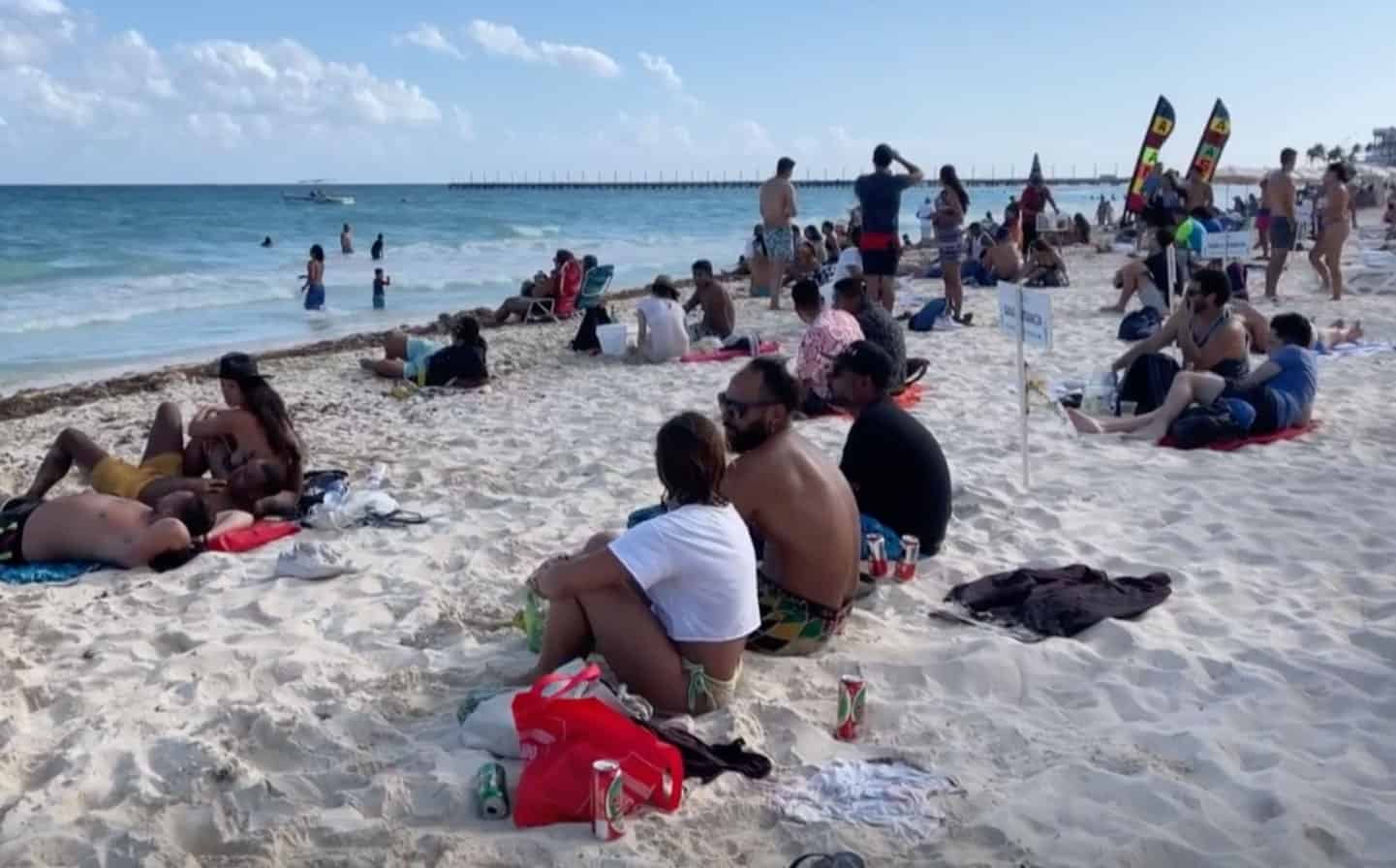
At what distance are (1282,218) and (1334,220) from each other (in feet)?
1.58

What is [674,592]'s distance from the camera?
331 cm

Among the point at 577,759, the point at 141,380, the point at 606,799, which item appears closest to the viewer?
the point at 606,799

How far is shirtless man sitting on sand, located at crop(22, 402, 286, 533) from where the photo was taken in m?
5.47

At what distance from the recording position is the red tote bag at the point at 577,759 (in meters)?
2.82

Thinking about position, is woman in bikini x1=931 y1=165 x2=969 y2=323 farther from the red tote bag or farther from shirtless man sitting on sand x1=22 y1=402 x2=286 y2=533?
the red tote bag

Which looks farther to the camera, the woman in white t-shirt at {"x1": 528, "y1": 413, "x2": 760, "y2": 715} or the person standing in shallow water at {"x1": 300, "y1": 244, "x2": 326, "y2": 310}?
the person standing in shallow water at {"x1": 300, "y1": 244, "x2": 326, "y2": 310}

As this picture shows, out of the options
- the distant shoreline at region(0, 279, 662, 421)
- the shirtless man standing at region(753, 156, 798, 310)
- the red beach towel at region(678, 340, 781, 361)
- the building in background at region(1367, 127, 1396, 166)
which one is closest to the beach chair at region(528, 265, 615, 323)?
the distant shoreline at region(0, 279, 662, 421)

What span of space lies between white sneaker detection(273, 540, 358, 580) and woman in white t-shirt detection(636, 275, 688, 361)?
565 centimetres

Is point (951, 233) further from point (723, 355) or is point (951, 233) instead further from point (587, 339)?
point (587, 339)

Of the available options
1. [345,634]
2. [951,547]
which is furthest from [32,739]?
[951,547]

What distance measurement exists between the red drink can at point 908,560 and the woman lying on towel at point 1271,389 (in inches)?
110

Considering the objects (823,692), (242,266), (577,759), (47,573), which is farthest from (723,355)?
(242,266)

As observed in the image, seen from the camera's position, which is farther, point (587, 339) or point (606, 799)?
point (587, 339)

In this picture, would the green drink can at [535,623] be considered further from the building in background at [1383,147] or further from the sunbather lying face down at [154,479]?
the building in background at [1383,147]
